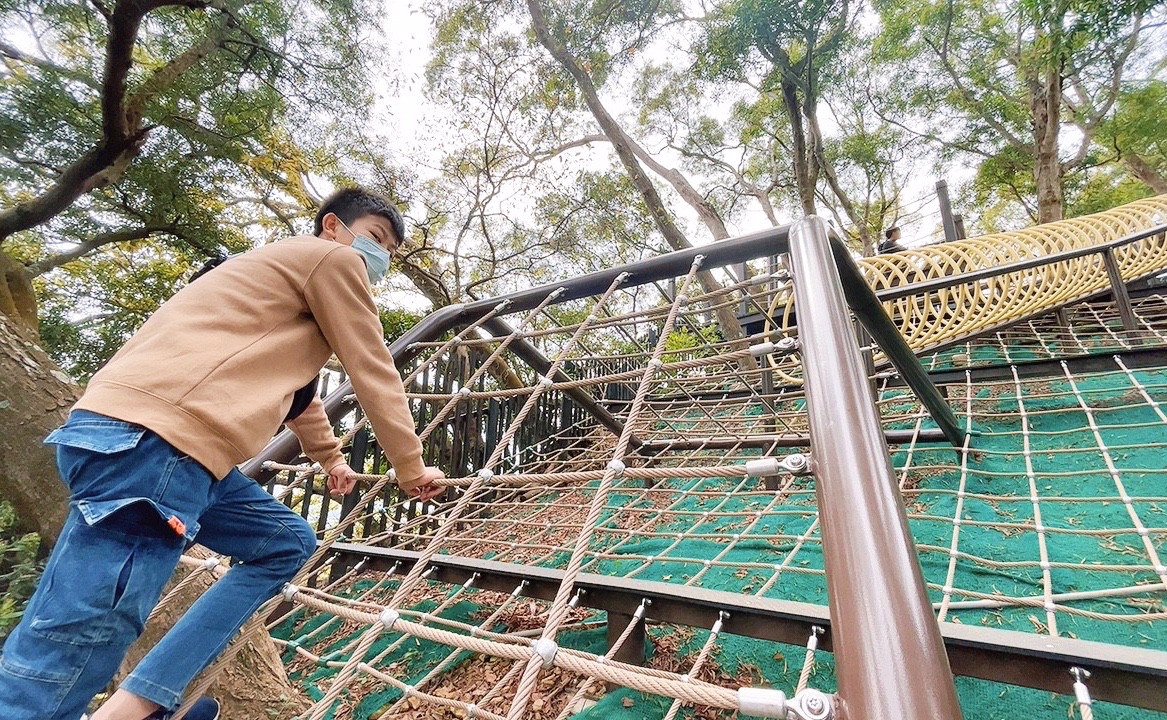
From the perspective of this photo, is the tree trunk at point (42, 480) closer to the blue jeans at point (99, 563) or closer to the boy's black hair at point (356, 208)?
the blue jeans at point (99, 563)

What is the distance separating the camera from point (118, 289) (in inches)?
196

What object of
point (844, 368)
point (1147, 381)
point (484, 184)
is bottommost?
point (844, 368)

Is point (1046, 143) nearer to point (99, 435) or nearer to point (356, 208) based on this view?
point (356, 208)

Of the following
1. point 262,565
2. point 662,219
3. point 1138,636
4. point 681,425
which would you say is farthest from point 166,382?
point 662,219

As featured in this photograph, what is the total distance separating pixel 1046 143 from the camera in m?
6.04

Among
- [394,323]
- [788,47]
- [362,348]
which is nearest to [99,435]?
[362,348]

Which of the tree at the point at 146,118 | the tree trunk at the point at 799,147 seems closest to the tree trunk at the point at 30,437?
the tree at the point at 146,118

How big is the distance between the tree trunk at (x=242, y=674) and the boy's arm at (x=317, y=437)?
1.12ft

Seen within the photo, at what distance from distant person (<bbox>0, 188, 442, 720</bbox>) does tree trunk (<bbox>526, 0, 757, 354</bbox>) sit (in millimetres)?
4593

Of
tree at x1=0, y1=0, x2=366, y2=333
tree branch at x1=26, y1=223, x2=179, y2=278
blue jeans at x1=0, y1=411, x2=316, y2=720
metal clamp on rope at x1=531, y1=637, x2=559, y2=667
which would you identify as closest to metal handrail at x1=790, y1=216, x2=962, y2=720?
metal clamp on rope at x1=531, y1=637, x2=559, y2=667

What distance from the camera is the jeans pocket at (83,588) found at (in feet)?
1.80

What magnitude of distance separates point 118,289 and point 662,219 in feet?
18.9

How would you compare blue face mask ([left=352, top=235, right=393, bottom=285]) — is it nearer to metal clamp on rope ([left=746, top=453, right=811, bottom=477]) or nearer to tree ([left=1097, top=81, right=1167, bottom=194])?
metal clamp on rope ([left=746, top=453, right=811, bottom=477])

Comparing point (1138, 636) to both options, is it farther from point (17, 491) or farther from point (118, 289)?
point (118, 289)
